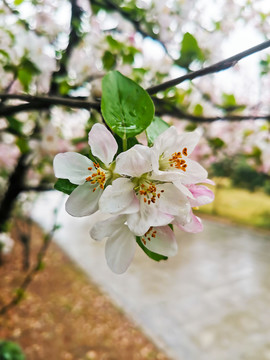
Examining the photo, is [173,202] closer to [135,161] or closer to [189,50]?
[135,161]

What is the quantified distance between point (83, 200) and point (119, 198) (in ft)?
0.17

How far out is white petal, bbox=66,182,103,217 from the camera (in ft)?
1.25

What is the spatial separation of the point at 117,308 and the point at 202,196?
345 cm

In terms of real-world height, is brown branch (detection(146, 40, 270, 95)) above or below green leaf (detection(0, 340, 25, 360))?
above

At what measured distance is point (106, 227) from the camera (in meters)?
0.39

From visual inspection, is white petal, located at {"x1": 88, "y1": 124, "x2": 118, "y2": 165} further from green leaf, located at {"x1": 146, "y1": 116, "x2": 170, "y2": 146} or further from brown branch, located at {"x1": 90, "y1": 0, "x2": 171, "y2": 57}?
brown branch, located at {"x1": 90, "y1": 0, "x2": 171, "y2": 57}

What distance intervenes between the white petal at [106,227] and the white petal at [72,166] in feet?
0.19

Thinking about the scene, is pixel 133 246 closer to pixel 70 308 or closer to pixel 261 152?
pixel 261 152

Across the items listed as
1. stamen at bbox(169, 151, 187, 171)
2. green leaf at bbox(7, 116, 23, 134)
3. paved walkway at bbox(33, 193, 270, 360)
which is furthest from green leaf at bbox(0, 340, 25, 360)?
stamen at bbox(169, 151, 187, 171)

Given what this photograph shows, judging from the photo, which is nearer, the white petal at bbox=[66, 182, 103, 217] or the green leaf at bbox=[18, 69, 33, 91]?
the white petal at bbox=[66, 182, 103, 217]

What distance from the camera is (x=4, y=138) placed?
255 cm

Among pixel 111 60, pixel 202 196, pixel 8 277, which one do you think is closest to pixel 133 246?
pixel 202 196

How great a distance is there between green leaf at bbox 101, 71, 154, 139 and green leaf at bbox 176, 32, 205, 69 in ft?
1.07

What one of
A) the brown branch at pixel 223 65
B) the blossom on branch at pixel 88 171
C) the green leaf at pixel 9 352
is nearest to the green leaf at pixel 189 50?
the brown branch at pixel 223 65
